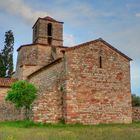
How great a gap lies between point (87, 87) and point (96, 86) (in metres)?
0.75

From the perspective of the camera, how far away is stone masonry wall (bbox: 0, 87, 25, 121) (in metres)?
28.7

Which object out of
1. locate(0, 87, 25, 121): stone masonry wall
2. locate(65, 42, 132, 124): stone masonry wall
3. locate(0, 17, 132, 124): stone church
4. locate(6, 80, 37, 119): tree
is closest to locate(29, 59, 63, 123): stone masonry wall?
locate(0, 17, 132, 124): stone church

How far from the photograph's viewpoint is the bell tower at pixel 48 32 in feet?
112

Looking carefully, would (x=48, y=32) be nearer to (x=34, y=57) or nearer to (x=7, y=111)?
(x=34, y=57)

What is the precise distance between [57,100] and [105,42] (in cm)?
572

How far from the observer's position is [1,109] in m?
28.8

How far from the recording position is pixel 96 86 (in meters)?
23.0

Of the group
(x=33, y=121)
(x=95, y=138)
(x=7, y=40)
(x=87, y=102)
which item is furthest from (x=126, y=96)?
(x=7, y=40)

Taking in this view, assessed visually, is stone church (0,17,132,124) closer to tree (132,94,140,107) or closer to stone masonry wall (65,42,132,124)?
stone masonry wall (65,42,132,124)

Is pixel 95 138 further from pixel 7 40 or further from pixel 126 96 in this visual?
pixel 7 40

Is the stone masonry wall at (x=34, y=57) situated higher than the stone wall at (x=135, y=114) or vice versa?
the stone masonry wall at (x=34, y=57)

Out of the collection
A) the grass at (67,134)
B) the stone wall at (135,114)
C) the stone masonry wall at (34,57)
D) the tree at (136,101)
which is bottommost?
the grass at (67,134)

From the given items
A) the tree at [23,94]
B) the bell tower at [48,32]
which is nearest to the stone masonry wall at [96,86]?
the tree at [23,94]

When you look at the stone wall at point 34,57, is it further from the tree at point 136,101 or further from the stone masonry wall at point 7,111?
the tree at point 136,101
